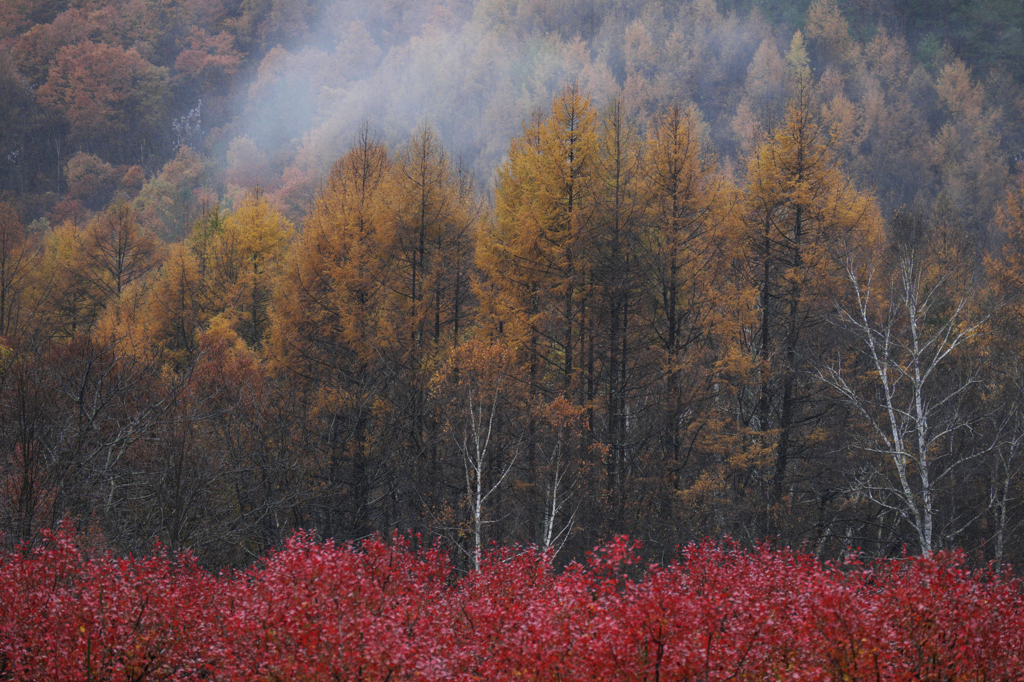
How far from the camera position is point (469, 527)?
18.1 metres

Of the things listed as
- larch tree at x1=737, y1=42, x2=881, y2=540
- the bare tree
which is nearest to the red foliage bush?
the bare tree

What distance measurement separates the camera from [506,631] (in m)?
8.67

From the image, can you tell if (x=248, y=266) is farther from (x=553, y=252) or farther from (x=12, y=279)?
(x=553, y=252)

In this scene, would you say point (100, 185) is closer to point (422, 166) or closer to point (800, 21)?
point (422, 166)

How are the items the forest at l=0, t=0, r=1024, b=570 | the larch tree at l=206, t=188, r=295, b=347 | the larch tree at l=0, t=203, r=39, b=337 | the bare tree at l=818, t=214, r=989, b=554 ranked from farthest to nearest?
the larch tree at l=0, t=203, r=39, b=337 < the larch tree at l=206, t=188, r=295, b=347 < the forest at l=0, t=0, r=1024, b=570 < the bare tree at l=818, t=214, r=989, b=554

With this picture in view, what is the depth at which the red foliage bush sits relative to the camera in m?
7.71

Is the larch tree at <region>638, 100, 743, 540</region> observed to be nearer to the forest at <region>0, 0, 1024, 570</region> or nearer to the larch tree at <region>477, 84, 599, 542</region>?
the forest at <region>0, 0, 1024, 570</region>

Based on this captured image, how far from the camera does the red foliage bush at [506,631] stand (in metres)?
7.71

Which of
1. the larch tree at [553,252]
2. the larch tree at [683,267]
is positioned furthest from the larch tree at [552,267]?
the larch tree at [683,267]

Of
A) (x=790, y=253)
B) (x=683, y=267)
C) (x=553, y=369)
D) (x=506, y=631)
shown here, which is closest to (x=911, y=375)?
(x=790, y=253)

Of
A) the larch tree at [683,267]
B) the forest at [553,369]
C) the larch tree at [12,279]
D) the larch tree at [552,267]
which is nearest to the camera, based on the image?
the forest at [553,369]

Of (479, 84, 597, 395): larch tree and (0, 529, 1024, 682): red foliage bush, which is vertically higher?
(479, 84, 597, 395): larch tree

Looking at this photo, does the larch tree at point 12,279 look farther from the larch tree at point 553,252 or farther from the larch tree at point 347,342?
the larch tree at point 553,252

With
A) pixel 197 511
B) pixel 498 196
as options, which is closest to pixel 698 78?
pixel 498 196
